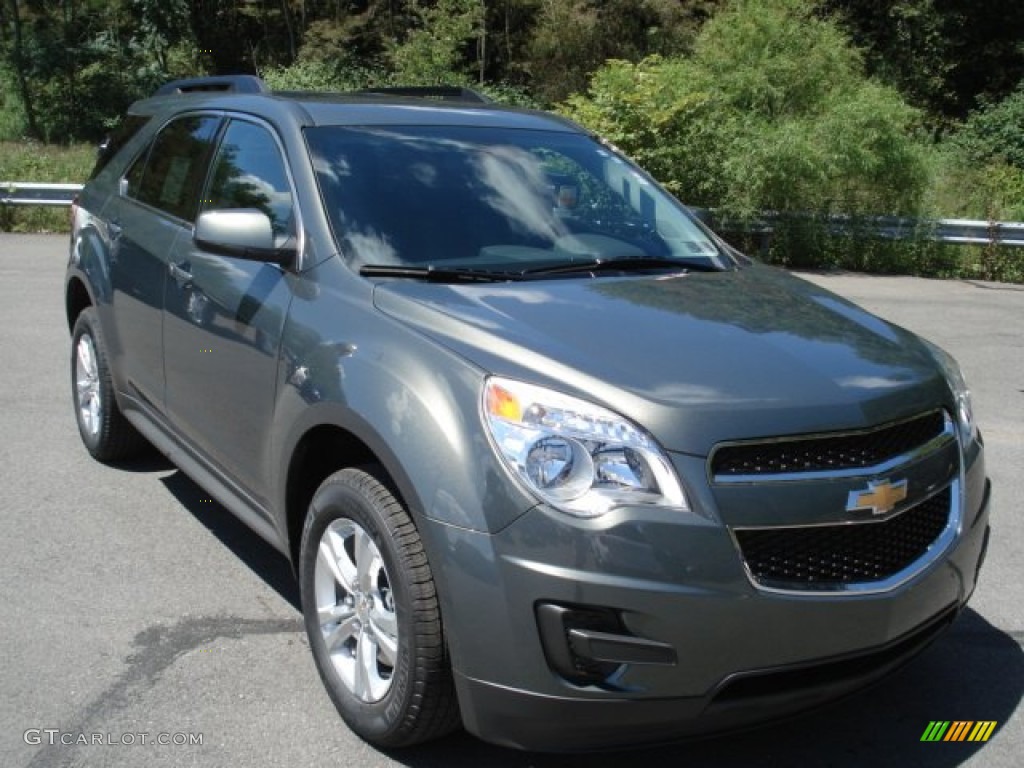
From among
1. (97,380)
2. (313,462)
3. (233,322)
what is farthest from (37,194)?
(313,462)

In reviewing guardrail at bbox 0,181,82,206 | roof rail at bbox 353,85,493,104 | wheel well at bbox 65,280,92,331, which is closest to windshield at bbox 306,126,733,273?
roof rail at bbox 353,85,493,104

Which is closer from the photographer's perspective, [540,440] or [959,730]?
[540,440]

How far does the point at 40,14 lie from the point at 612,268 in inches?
1577

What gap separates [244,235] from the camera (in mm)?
3463

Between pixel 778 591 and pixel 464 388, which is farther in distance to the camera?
pixel 464 388

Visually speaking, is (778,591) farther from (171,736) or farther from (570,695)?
(171,736)

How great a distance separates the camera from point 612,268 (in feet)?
12.0

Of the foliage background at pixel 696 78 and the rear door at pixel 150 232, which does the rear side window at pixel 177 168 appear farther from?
the foliage background at pixel 696 78

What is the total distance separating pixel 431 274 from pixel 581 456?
3.35 ft

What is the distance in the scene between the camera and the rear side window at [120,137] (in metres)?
5.45

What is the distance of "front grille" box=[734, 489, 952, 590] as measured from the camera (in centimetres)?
255

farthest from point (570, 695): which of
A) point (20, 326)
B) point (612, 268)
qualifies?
point (20, 326)

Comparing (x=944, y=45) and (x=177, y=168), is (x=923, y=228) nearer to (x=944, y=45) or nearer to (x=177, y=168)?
(x=177, y=168)

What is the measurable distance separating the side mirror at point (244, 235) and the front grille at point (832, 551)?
183 cm
